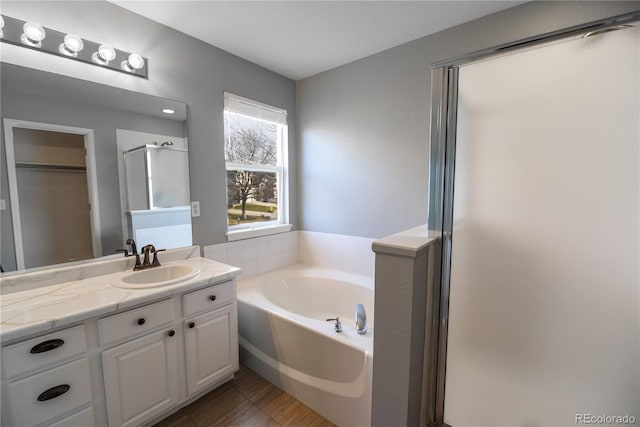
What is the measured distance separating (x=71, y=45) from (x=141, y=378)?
6.13 ft

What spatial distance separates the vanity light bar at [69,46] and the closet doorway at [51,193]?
0.42m

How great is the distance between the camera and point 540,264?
986 mm

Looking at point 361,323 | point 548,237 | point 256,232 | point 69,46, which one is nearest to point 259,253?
point 256,232

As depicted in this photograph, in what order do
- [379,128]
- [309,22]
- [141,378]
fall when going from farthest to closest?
[379,128] < [309,22] < [141,378]

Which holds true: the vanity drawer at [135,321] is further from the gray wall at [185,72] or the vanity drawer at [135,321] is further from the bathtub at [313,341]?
the gray wall at [185,72]

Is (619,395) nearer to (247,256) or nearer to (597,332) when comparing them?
(597,332)

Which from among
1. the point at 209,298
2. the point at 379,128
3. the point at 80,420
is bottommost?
the point at 80,420

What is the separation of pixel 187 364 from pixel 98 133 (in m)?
1.50

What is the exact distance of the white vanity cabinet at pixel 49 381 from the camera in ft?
3.26

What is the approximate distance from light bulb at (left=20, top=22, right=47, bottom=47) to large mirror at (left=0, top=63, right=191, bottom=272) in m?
0.15

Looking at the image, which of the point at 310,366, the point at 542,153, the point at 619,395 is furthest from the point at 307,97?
the point at 619,395

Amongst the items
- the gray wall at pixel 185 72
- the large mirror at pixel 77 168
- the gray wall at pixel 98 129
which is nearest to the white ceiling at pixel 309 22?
the gray wall at pixel 185 72

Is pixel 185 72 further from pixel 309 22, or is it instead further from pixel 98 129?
pixel 309 22

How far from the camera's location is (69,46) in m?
1.46
